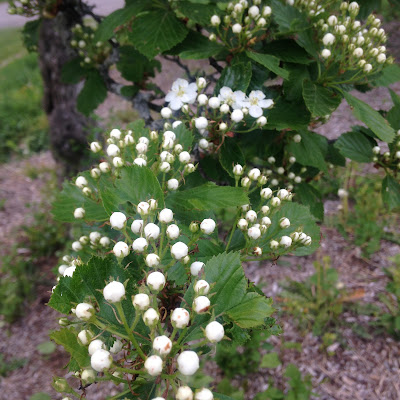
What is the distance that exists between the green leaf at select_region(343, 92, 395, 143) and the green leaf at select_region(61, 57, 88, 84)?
55.6 inches

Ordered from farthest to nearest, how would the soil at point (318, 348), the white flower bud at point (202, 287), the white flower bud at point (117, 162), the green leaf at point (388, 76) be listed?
the soil at point (318, 348)
the green leaf at point (388, 76)
the white flower bud at point (117, 162)
the white flower bud at point (202, 287)

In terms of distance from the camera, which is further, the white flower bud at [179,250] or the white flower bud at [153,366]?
the white flower bud at [179,250]

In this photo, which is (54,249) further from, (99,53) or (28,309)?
(99,53)

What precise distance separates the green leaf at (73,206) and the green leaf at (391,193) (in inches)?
41.0

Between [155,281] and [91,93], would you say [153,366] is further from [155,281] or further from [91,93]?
[91,93]

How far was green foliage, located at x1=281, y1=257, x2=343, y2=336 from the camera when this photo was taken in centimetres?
249

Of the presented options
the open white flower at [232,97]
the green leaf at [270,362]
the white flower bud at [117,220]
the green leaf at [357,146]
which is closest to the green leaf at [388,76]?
the green leaf at [357,146]

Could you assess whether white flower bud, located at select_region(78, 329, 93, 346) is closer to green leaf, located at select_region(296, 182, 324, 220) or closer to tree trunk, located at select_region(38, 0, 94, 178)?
green leaf, located at select_region(296, 182, 324, 220)

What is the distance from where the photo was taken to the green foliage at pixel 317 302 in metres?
2.49

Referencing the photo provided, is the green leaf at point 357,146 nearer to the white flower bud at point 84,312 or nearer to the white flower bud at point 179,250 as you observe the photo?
the white flower bud at point 179,250

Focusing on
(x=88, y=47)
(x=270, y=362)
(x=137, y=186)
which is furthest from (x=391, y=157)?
(x=88, y=47)

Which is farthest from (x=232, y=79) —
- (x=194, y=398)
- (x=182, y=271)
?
(x=194, y=398)

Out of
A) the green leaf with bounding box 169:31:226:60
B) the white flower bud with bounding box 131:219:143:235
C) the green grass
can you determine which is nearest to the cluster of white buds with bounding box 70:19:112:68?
the green leaf with bounding box 169:31:226:60

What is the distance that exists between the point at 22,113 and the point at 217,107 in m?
6.18
